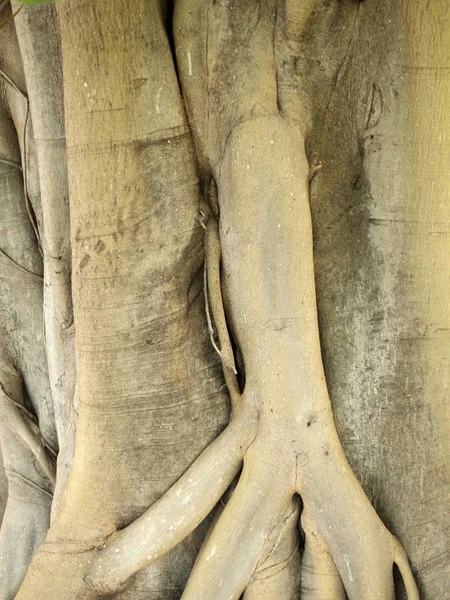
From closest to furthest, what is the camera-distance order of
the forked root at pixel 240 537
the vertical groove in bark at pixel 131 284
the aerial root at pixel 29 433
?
the vertical groove in bark at pixel 131 284
the forked root at pixel 240 537
the aerial root at pixel 29 433

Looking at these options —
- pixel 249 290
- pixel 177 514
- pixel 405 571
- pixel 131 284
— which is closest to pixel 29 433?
pixel 177 514

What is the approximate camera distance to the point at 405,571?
6.66 feet

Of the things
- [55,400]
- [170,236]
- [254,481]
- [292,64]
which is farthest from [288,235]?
[55,400]

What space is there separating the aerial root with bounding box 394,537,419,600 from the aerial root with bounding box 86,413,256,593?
0.48 meters

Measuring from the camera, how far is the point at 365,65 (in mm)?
1975

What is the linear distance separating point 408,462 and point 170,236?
0.89m

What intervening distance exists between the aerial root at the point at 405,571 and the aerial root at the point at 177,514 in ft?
1.58

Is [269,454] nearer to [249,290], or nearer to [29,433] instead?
[249,290]

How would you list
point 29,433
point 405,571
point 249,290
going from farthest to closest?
point 29,433, point 405,571, point 249,290

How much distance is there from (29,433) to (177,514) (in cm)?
79

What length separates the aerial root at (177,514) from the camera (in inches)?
78.9

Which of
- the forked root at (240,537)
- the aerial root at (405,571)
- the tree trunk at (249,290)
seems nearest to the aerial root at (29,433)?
the tree trunk at (249,290)

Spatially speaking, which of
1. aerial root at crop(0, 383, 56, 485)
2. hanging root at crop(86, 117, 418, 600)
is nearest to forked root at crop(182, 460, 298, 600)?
hanging root at crop(86, 117, 418, 600)

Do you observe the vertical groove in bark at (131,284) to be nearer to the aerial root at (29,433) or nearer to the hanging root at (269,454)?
the hanging root at (269,454)
